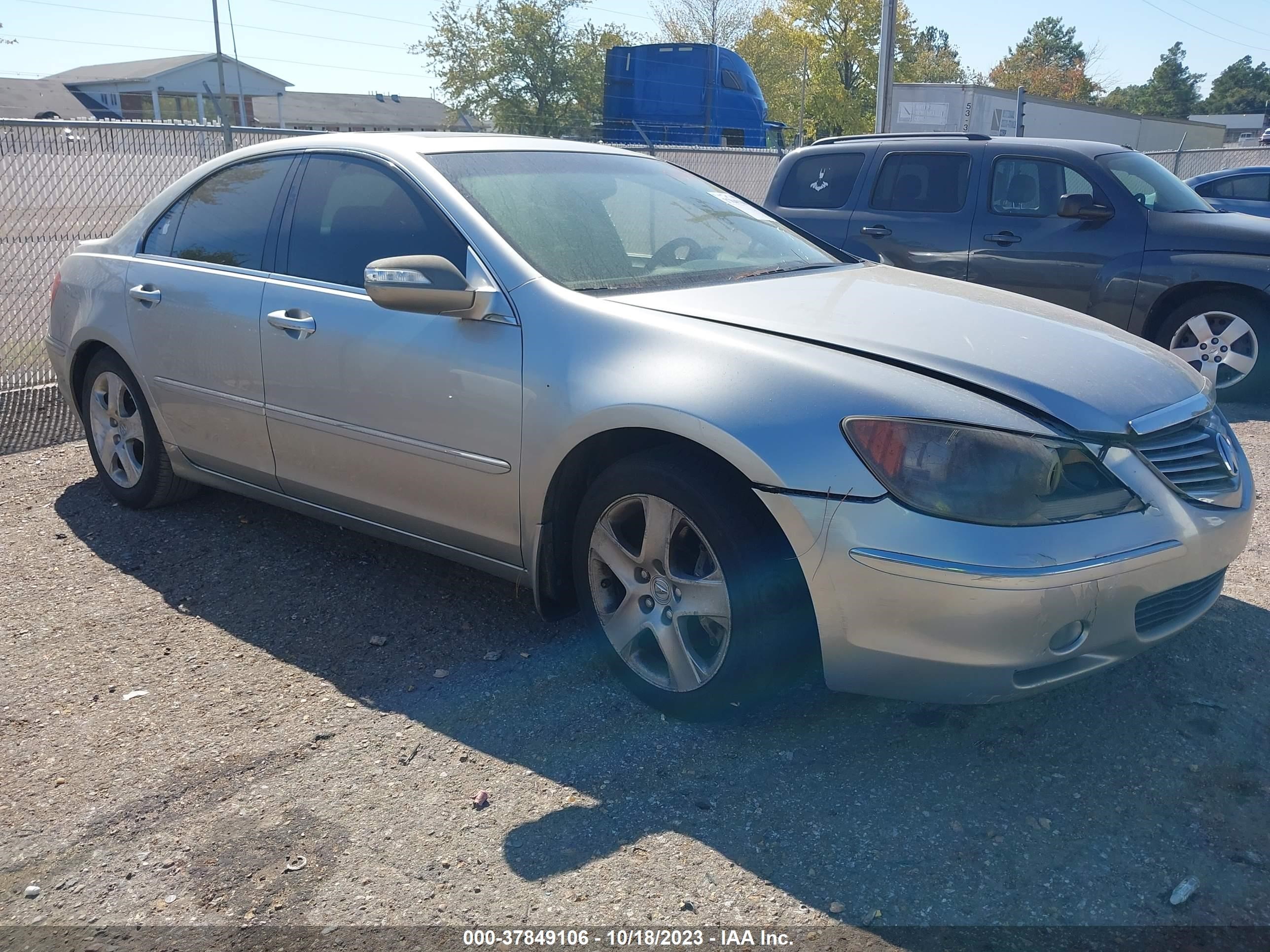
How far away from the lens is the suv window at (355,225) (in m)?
3.62

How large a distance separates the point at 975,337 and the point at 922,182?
18.5 ft

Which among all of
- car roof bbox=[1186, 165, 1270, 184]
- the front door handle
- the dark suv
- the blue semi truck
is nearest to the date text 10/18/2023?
the front door handle

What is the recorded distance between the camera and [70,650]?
378 cm

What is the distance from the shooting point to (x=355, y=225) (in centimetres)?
390

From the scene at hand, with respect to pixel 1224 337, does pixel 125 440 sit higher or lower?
lower

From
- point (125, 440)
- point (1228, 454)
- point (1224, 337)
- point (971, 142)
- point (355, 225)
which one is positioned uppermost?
point (971, 142)

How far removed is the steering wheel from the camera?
3697 millimetres

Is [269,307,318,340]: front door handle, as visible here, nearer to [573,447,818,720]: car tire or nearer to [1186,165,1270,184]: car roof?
[573,447,818,720]: car tire

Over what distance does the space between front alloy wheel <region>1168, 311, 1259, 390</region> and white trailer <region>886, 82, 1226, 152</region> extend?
8.83m

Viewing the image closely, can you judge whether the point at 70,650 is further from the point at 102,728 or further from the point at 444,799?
the point at 444,799

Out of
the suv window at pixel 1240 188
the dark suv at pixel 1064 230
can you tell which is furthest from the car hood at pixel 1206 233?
the suv window at pixel 1240 188

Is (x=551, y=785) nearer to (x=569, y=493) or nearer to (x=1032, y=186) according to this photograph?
(x=569, y=493)

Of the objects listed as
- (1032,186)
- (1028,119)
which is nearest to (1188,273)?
(1032,186)

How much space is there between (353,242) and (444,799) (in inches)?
80.2
